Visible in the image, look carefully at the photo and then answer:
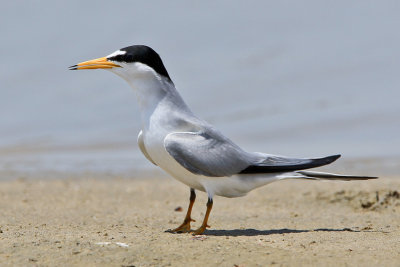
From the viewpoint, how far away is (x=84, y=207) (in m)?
8.39

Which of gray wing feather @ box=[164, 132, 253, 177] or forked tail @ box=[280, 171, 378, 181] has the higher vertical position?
gray wing feather @ box=[164, 132, 253, 177]

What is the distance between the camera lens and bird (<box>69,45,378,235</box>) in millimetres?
5766

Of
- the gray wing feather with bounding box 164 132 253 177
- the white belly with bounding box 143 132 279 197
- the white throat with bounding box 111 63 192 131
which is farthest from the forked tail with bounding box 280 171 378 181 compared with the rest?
the white throat with bounding box 111 63 192 131

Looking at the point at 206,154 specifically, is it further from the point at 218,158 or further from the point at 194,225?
the point at 194,225

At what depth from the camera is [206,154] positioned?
5.81m

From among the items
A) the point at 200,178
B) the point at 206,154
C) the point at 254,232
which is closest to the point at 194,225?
the point at 254,232

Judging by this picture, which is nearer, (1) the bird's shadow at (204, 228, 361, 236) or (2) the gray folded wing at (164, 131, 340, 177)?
(2) the gray folded wing at (164, 131, 340, 177)

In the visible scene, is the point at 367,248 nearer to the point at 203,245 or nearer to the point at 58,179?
the point at 203,245

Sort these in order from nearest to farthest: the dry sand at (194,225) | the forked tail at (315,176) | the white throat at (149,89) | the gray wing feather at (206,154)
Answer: the dry sand at (194,225), the gray wing feather at (206,154), the white throat at (149,89), the forked tail at (315,176)

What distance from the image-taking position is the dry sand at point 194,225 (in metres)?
4.83

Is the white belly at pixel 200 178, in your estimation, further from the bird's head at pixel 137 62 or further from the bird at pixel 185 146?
the bird's head at pixel 137 62

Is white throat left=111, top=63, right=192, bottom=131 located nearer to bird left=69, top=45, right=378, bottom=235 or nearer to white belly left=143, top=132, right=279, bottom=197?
bird left=69, top=45, right=378, bottom=235

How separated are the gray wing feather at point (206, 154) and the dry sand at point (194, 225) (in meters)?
0.52

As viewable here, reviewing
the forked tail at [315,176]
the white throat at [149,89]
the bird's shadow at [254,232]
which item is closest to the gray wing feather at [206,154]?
the white throat at [149,89]
